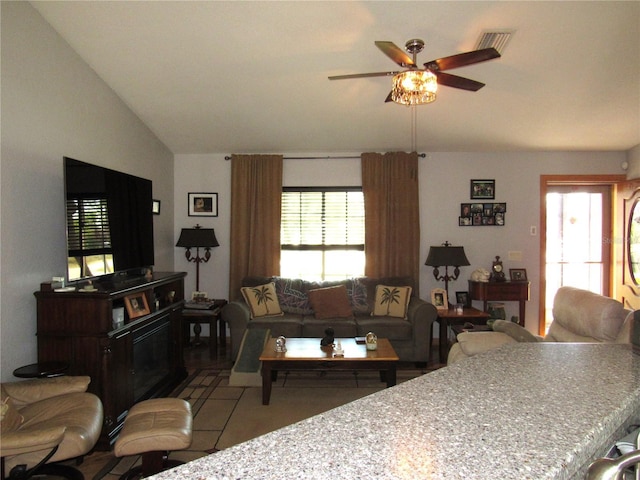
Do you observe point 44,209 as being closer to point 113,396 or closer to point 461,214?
point 113,396

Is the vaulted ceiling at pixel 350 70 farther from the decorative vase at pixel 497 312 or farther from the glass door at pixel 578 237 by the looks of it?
the decorative vase at pixel 497 312

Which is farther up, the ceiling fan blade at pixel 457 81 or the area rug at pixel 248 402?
the ceiling fan blade at pixel 457 81

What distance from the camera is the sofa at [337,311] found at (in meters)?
4.20

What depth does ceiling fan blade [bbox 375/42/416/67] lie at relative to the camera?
222 cm

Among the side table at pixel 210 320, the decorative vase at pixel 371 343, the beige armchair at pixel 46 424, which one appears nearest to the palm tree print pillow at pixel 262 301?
the side table at pixel 210 320

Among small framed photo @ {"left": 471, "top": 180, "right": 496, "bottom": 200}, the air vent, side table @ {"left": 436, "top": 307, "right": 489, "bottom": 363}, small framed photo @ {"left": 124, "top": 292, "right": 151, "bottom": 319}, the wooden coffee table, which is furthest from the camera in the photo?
small framed photo @ {"left": 471, "top": 180, "right": 496, "bottom": 200}

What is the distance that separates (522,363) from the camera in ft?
3.53

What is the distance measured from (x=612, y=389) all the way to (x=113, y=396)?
2812mm

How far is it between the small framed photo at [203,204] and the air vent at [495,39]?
3.61m

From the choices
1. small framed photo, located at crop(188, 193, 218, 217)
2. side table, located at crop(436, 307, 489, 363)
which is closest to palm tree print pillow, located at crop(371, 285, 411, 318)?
side table, located at crop(436, 307, 489, 363)

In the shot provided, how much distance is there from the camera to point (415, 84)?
2.51 meters

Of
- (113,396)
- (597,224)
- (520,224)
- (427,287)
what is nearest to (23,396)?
(113,396)

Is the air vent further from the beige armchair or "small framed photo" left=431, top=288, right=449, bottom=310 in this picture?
the beige armchair

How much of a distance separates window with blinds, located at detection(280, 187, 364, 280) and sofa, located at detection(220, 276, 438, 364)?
48 centimetres
